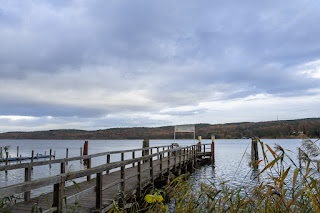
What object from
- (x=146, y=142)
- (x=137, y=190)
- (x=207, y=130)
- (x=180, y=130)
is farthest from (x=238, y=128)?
(x=137, y=190)

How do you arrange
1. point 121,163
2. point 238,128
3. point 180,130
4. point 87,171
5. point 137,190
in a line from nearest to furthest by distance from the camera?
1. point 87,171
2. point 121,163
3. point 137,190
4. point 180,130
5. point 238,128

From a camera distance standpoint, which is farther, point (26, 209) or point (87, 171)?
point (26, 209)

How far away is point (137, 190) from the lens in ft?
28.3

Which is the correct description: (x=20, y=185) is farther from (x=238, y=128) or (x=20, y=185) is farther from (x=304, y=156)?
(x=238, y=128)

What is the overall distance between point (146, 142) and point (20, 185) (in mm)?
16484

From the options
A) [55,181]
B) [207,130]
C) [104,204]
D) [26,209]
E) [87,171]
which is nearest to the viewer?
[55,181]

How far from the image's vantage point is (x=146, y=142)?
19531mm

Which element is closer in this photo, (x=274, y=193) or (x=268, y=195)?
(x=274, y=193)

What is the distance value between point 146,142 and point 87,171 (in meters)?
14.7

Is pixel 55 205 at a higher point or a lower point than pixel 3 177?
higher

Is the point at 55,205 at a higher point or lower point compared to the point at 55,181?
lower

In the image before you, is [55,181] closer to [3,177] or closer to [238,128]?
[3,177]

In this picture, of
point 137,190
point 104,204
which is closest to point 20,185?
point 104,204

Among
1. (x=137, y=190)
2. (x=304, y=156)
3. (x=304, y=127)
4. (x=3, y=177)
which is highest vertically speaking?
(x=304, y=127)
